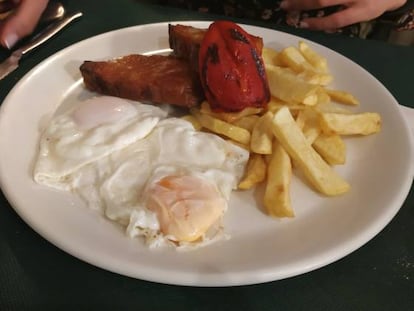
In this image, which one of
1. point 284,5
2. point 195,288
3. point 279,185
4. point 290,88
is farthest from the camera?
point 284,5

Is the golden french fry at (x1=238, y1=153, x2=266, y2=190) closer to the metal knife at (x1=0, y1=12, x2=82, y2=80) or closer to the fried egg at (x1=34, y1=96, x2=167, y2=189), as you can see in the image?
the fried egg at (x1=34, y1=96, x2=167, y2=189)

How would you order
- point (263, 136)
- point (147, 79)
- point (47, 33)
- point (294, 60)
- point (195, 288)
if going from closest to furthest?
point (195, 288)
point (263, 136)
point (147, 79)
point (294, 60)
point (47, 33)

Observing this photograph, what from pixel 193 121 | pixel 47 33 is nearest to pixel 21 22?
pixel 47 33

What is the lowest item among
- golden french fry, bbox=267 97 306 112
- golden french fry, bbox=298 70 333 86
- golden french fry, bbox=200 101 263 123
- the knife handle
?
the knife handle

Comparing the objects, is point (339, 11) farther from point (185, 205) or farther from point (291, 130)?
point (185, 205)

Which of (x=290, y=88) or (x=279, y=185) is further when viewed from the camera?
(x=290, y=88)

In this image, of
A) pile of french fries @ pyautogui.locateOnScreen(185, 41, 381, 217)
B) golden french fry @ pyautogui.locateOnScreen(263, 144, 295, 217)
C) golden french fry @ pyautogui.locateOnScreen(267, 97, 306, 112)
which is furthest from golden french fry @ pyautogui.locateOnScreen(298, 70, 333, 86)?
golden french fry @ pyautogui.locateOnScreen(263, 144, 295, 217)

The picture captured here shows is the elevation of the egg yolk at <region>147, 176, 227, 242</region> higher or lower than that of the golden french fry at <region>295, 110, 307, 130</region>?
lower
